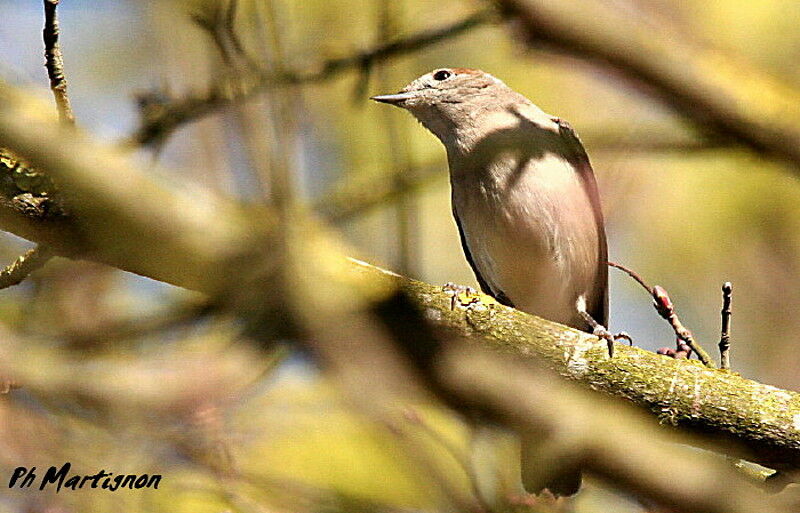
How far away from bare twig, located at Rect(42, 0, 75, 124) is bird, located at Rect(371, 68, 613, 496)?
244 cm

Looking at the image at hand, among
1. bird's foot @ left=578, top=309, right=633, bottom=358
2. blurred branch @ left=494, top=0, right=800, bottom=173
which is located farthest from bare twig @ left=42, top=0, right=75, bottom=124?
bird's foot @ left=578, top=309, right=633, bottom=358

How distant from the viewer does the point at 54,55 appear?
2.92 metres

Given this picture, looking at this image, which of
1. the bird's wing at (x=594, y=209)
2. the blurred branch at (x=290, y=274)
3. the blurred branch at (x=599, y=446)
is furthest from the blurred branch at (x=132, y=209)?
the bird's wing at (x=594, y=209)

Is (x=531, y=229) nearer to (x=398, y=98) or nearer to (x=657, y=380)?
(x=398, y=98)

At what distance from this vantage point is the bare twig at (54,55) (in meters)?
2.84

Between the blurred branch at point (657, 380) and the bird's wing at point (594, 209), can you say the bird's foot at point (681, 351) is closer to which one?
the blurred branch at point (657, 380)

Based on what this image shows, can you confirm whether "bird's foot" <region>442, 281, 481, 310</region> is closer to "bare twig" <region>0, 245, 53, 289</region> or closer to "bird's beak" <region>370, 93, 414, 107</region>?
"bare twig" <region>0, 245, 53, 289</region>

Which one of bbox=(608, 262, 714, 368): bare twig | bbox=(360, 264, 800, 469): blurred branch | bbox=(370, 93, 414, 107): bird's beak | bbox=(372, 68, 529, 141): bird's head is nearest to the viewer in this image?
bbox=(360, 264, 800, 469): blurred branch

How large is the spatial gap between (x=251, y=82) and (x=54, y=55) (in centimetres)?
59

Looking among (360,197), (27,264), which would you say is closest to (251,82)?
(27,264)

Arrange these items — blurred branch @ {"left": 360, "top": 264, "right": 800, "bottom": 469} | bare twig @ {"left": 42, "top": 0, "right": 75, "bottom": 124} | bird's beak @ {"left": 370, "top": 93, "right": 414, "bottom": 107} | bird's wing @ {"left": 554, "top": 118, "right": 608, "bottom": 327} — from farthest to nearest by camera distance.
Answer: bird's wing @ {"left": 554, "top": 118, "right": 608, "bottom": 327} → bird's beak @ {"left": 370, "top": 93, "right": 414, "bottom": 107} → blurred branch @ {"left": 360, "top": 264, "right": 800, "bottom": 469} → bare twig @ {"left": 42, "top": 0, "right": 75, "bottom": 124}

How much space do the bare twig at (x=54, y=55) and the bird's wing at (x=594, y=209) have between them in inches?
116

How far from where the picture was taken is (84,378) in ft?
9.11

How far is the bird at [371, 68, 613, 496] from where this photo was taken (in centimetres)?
532
